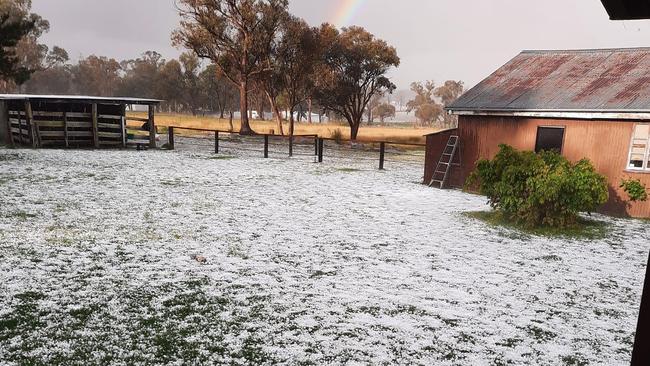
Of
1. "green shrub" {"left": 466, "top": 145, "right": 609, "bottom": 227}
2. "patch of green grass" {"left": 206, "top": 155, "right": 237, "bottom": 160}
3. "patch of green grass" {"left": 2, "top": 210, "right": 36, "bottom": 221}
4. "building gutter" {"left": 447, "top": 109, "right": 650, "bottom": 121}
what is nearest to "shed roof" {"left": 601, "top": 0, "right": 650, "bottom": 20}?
"green shrub" {"left": 466, "top": 145, "right": 609, "bottom": 227}

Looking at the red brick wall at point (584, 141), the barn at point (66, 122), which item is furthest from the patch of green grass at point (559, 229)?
the barn at point (66, 122)

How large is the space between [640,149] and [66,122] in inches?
939

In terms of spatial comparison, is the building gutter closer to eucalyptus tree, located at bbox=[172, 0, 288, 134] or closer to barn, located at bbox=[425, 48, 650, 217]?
barn, located at bbox=[425, 48, 650, 217]

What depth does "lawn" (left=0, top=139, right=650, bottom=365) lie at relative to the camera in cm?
420

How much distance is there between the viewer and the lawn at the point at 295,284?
4.20m

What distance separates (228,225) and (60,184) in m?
6.77

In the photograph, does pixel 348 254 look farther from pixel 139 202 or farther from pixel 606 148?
pixel 606 148

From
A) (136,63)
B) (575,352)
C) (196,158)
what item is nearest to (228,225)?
(575,352)

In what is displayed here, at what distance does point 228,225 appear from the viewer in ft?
29.0

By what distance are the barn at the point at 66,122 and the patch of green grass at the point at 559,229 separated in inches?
645

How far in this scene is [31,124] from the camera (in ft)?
66.6

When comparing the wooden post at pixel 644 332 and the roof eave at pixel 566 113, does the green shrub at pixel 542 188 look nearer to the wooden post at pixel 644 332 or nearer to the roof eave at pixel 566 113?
the roof eave at pixel 566 113

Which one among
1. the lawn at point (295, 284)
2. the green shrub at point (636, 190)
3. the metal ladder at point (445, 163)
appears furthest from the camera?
the metal ladder at point (445, 163)

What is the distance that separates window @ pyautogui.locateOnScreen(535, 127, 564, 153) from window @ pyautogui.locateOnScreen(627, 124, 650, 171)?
73.0 inches
